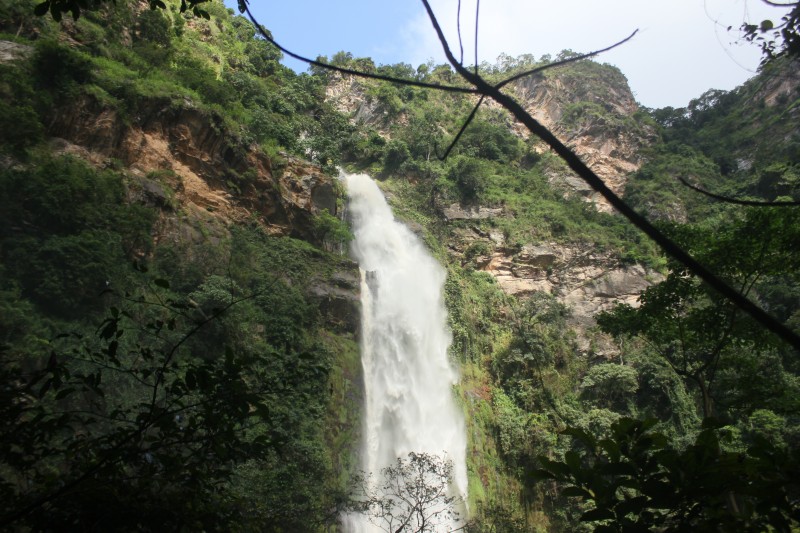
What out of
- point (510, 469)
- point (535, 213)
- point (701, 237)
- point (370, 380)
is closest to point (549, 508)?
point (510, 469)

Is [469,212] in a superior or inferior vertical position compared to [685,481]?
superior

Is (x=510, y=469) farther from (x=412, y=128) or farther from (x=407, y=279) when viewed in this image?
(x=412, y=128)

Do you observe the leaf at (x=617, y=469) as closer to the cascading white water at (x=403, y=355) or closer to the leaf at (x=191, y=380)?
the leaf at (x=191, y=380)

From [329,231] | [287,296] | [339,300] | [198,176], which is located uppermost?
[329,231]

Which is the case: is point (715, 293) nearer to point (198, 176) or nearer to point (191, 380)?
point (191, 380)

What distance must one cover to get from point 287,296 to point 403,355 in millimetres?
5328

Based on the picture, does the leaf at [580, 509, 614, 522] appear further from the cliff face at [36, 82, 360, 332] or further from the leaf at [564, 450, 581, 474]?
the cliff face at [36, 82, 360, 332]

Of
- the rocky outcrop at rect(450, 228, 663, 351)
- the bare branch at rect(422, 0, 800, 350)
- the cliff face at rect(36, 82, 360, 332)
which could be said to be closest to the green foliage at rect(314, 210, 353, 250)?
the cliff face at rect(36, 82, 360, 332)

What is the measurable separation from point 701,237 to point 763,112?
37519 millimetres

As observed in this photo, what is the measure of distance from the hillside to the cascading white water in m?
0.73

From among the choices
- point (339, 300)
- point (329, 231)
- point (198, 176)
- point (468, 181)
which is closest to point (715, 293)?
point (339, 300)

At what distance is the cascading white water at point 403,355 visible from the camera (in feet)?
55.5

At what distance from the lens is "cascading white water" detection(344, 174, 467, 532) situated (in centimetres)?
1691

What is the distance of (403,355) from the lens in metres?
19.2
